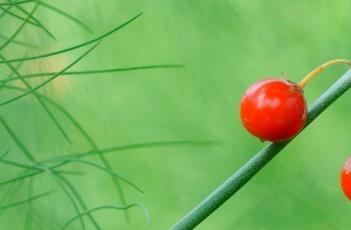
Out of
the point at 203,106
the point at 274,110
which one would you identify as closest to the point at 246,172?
the point at 274,110

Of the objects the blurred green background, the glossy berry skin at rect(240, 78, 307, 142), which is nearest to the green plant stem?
the glossy berry skin at rect(240, 78, 307, 142)

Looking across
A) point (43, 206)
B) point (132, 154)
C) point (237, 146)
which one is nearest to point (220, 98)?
point (237, 146)

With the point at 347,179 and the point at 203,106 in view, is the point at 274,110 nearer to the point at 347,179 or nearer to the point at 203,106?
the point at 347,179

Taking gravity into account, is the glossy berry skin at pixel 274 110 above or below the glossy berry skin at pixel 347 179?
above

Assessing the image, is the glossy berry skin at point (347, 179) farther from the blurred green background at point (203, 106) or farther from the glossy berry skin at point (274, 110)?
the blurred green background at point (203, 106)

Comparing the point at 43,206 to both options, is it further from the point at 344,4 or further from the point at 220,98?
the point at 344,4

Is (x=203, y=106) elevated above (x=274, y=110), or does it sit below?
below

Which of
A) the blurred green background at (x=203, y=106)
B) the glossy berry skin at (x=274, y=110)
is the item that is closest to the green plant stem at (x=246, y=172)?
the glossy berry skin at (x=274, y=110)
